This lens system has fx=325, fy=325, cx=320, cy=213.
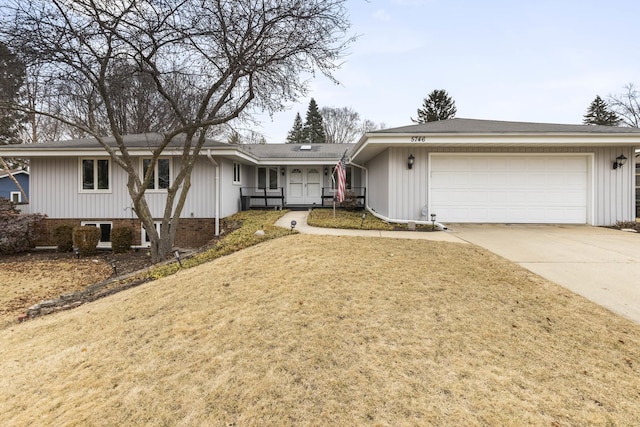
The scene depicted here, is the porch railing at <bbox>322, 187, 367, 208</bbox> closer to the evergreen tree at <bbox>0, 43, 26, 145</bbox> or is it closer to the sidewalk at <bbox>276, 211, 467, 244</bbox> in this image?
the sidewalk at <bbox>276, 211, 467, 244</bbox>

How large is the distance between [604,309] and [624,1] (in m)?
10.6

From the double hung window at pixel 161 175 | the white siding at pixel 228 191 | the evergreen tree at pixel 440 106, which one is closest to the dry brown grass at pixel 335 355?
the white siding at pixel 228 191

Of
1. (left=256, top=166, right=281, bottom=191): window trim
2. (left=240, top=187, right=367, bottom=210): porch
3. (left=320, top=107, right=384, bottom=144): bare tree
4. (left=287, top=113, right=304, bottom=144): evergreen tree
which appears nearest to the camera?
(left=240, top=187, right=367, bottom=210): porch

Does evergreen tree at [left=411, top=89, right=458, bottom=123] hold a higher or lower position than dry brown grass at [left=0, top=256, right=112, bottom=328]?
higher

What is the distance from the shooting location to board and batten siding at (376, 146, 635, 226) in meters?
9.54

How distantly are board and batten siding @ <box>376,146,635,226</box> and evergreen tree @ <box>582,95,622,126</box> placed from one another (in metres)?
31.6

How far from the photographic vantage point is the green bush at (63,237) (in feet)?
35.7

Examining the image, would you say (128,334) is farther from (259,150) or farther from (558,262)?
(259,150)

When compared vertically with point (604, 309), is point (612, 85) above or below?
above

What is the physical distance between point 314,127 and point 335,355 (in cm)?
3690

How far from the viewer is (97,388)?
105 inches

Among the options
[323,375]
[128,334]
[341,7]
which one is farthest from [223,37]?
[323,375]

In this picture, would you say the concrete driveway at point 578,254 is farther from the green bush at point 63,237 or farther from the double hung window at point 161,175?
the green bush at point 63,237

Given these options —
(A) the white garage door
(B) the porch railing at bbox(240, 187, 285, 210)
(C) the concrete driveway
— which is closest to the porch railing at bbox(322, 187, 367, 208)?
(B) the porch railing at bbox(240, 187, 285, 210)
